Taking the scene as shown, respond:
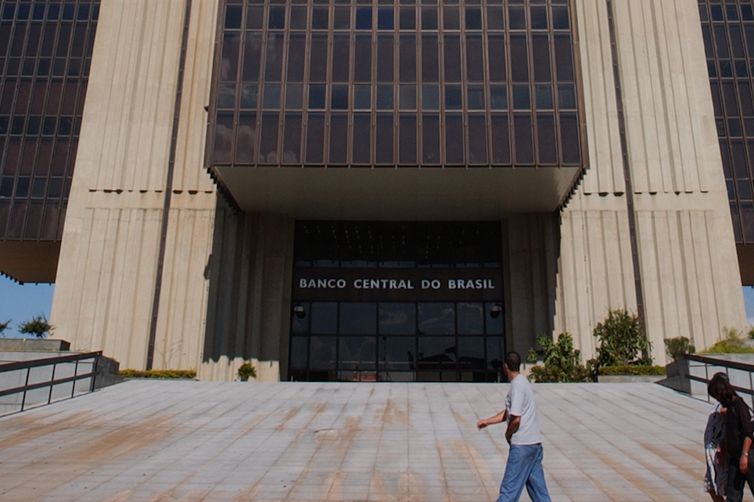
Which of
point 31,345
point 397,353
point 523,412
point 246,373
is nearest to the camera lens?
point 523,412

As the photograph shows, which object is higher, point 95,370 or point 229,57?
point 229,57

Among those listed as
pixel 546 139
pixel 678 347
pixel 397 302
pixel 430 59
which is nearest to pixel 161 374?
pixel 397 302

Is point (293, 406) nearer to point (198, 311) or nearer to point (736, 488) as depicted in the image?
point (736, 488)

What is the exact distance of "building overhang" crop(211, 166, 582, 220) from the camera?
2417cm

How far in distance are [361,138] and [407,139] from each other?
1990 millimetres

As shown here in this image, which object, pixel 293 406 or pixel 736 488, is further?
pixel 293 406

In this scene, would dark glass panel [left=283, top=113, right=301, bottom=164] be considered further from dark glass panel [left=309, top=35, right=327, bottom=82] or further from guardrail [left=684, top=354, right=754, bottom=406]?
guardrail [left=684, top=354, right=754, bottom=406]

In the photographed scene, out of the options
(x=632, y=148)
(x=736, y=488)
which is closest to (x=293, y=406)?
(x=736, y=488)

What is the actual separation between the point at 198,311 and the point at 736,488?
82.6 feet

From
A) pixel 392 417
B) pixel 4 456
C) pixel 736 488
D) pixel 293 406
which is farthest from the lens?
pixel 293 406

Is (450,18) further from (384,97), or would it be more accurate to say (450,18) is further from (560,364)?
(560,364)

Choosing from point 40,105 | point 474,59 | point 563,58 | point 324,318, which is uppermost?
point 40,105

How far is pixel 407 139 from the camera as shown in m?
23.9

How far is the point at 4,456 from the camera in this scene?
9625 mm
